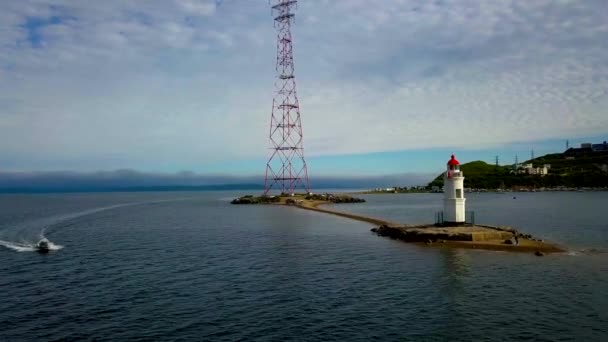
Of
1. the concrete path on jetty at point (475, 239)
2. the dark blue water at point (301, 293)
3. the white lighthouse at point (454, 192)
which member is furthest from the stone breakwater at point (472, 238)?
the dark blue water at point (301, 293)

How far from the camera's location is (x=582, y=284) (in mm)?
25984

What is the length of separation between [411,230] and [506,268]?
15.1m

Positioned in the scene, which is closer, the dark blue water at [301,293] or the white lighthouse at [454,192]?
the dark blue water at [301,293]

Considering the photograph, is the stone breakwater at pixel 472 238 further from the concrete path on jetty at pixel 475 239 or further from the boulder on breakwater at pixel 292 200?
the boulder on breakwater at pixel 292 200

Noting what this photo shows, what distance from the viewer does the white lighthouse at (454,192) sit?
44656 millimetres

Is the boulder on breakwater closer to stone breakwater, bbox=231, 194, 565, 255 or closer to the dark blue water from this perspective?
stone breakwater, bbox=231, 194, 565, 255

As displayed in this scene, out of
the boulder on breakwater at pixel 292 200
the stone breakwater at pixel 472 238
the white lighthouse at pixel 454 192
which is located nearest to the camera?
the stone breakwater at pixel 472 238

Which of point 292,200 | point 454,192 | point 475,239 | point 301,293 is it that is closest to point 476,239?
point 475,239

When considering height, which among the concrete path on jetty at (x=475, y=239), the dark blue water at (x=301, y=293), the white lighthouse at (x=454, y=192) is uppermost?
the white lighthouse at (x=454, y=192)

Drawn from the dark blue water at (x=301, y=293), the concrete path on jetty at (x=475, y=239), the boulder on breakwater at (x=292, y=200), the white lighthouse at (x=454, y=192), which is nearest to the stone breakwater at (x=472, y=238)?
the concrete path on jetty at (x=475, y=239)

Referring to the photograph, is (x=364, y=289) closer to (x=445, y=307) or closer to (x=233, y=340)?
(x=445, y=307)

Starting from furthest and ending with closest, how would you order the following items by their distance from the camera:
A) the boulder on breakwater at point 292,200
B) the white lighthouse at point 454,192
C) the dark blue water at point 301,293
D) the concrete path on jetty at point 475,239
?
the boulder on breakwater at point 292,200
the white lighthouse at point 454,192
the concrete path on jetty at point 475,239
the dark blue water at point 301,293

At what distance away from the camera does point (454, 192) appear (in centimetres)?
4450

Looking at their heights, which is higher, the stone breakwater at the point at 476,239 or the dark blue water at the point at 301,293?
the stone breakwater at the point at 476,239
